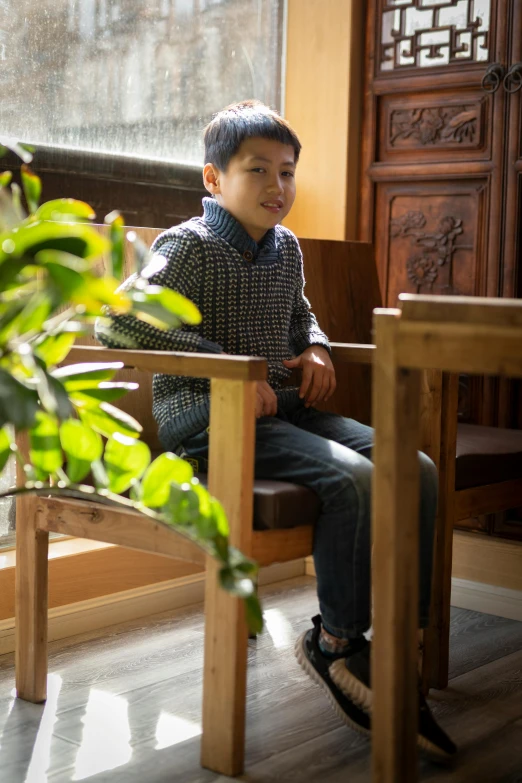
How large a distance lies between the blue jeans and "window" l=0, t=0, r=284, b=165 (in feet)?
3.04

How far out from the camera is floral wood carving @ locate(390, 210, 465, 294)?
2572 millimetres

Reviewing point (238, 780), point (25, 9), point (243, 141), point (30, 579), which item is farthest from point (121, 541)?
point (25, 9)

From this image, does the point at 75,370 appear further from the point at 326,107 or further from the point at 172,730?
the point at 326,107

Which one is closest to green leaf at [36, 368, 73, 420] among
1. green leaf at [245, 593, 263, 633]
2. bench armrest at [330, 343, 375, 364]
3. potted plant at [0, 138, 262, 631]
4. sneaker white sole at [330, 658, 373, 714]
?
potted plant at [0, 138, 262, 631]

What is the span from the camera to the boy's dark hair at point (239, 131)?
6.40 feet

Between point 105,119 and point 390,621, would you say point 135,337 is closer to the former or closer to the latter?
point 390,621

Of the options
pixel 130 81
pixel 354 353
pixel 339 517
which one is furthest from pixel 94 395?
pixel 130 81

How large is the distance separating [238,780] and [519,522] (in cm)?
115

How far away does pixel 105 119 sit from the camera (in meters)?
2.39

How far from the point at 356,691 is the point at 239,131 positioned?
1.01 metres

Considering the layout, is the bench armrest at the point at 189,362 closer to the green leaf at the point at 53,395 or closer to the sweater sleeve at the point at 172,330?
the sweater sleeve at the point at 172,330

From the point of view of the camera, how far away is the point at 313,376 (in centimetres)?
196

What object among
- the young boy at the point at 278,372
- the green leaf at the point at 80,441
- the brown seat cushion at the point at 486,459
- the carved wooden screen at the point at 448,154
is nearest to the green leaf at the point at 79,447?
the green leaf at the point at 80,441

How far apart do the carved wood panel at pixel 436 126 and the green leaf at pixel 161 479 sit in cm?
157
